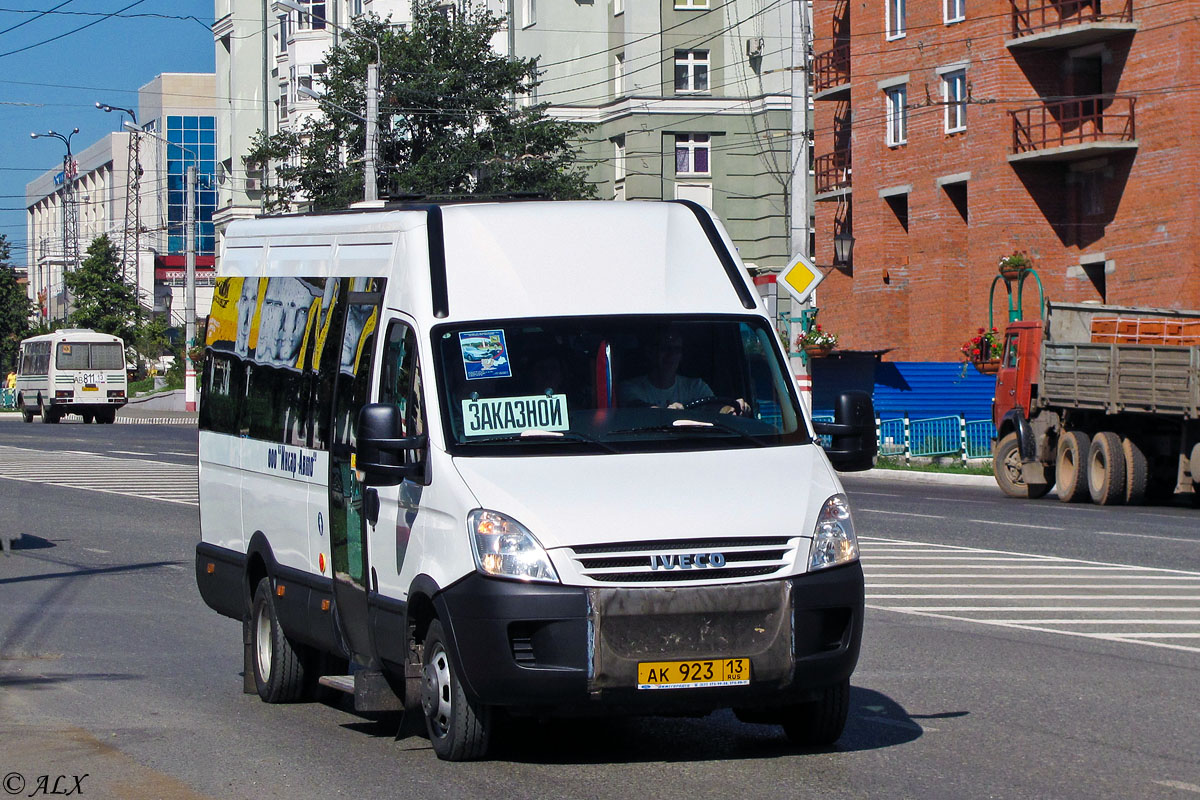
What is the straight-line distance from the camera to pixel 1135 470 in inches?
1001

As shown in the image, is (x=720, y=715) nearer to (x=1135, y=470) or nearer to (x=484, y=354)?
(x=484, y=354)

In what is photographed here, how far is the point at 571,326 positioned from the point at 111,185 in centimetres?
13259

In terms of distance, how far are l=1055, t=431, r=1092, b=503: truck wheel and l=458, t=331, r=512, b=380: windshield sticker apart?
2012 centimetres

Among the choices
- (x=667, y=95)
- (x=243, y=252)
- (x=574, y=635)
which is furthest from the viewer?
(x=667, y=95)

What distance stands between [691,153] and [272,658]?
181 ft

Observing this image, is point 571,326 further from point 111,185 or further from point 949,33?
point 111,185

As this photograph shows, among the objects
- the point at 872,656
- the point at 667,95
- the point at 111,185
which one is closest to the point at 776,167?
the point at 667,95

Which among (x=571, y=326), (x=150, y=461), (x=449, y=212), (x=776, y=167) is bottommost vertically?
(x=150, y=461)

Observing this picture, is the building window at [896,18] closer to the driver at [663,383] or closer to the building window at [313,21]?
the building window at [313,21]

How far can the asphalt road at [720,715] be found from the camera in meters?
6.95

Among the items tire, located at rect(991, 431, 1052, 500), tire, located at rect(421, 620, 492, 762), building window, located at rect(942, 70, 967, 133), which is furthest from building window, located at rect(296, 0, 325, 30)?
tire, located at rect(421, 620, 492, 762)

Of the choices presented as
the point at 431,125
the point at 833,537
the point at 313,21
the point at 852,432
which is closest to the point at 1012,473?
the point at 852,432

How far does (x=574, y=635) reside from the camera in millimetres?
6715

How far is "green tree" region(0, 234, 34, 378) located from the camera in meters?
85.4
